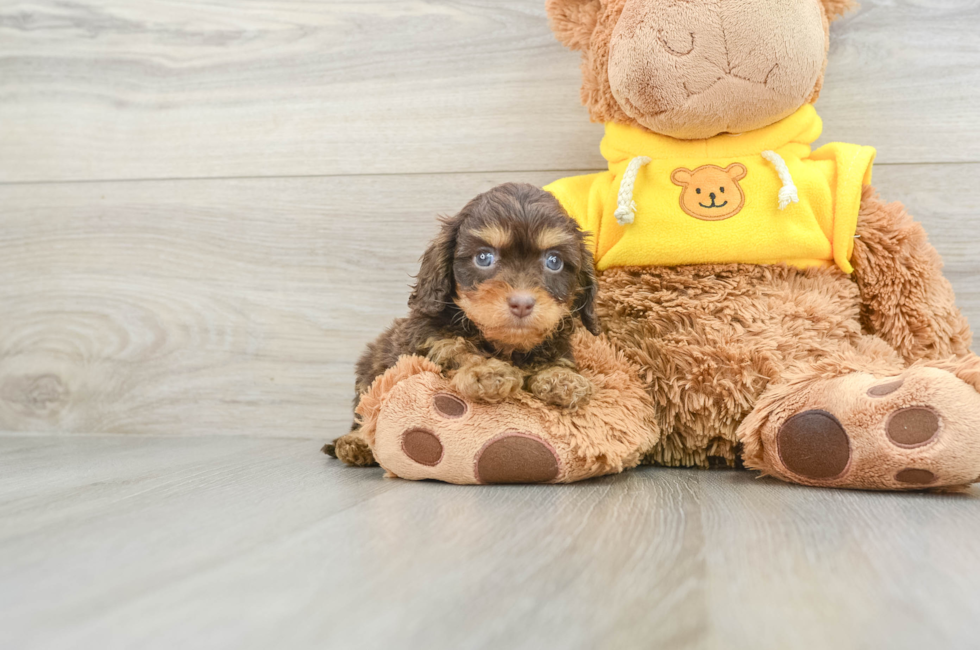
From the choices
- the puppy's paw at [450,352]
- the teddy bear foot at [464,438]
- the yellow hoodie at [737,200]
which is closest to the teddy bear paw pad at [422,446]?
the teddy bear foot at [464,438]

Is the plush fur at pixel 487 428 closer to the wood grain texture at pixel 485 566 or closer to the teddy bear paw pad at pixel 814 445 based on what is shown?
the wood grain texture at pixel 485 566

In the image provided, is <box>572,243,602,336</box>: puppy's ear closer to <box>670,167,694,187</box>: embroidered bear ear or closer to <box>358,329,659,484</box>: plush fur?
<box>358,329,659,484</box>: plush fur

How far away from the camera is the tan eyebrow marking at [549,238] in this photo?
1.31 meters

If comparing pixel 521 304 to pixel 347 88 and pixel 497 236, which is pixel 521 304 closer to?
pixel 497 236

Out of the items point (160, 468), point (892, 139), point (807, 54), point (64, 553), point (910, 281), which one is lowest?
point (160, 468)

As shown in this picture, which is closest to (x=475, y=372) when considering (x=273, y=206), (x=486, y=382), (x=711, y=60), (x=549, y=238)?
(x=486, y=382)

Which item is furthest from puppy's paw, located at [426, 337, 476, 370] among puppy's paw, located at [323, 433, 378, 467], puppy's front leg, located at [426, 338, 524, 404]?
puppy's paw, located at [323, 433, 378, 467]

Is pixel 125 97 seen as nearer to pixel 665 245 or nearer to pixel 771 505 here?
pixel 665 245

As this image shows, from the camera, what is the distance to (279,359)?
2.12m

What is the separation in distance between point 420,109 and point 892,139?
1213 mm

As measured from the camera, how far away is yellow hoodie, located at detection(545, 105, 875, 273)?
1491mm

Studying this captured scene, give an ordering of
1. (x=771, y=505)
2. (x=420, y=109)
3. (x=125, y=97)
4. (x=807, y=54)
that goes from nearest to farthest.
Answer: (x=771, y=505) → (x=807, y=54) → (x=420, y=109) → (x=125, y=97)

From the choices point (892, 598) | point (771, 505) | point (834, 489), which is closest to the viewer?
point (892, 598)

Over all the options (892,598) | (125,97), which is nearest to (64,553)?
(892,598)
